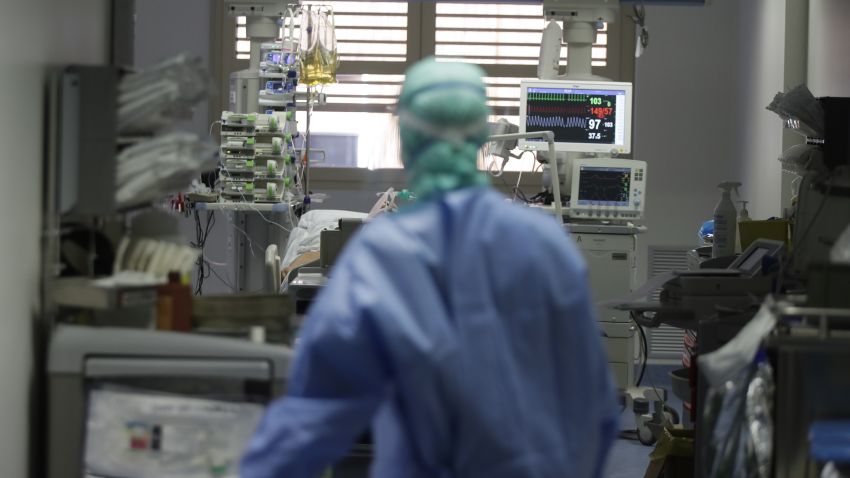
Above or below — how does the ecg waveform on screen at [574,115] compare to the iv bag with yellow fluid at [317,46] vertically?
below

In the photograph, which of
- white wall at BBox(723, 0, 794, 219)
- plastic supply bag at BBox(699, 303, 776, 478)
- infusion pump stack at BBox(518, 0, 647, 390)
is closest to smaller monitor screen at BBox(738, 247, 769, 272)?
plastic supply bag at BBox(699, 303, 776, 478)

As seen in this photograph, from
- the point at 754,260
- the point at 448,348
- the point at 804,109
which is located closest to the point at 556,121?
the point at 804,109

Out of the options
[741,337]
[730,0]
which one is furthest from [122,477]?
[730,0]

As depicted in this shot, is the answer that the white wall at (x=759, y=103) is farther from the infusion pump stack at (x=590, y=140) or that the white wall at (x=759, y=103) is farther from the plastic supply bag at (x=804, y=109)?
the plastic supply bag at (x=804, y=109)

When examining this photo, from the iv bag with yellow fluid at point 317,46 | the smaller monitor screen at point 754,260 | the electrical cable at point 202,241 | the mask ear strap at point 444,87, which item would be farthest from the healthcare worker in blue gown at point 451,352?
the electrical cable at point 202,241

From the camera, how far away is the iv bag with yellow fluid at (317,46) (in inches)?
256

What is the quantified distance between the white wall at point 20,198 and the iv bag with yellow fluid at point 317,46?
3.83 meters

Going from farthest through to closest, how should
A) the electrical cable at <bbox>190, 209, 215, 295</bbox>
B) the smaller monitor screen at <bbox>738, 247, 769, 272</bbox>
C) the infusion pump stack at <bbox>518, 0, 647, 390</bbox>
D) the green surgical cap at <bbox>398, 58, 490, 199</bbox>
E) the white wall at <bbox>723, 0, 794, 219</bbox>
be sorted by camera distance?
the electrical cable at <bbox>190, 209, 215, 295</bbox>
the white wall at <bbox>723, 0, 794, 219</bbox>
the infusion pump stack at <bbox>518, 0, 647, 390</bbox>
the smaller monitor screen at <bbox>738, 247, 769, 272</bbox>
the green surgical cap at <bbox>398, 58, 490, 199</bbox>

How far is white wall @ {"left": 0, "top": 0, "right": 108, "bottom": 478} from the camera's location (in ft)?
7.82

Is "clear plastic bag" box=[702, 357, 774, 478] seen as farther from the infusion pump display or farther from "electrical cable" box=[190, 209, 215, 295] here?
"electrical cable" box=[190, 209, 215, 295]

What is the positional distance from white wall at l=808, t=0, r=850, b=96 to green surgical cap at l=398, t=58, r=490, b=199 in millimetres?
3615

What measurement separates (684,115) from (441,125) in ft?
20.9

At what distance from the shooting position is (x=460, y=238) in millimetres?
1926

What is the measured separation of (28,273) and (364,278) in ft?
3.26
